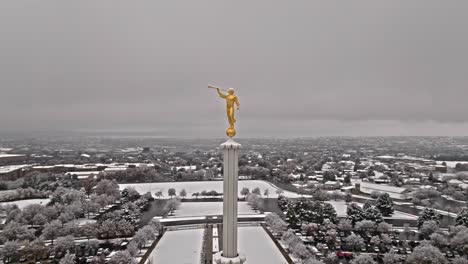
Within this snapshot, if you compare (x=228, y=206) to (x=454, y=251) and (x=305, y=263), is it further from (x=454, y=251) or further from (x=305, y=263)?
(x=454, y=251)

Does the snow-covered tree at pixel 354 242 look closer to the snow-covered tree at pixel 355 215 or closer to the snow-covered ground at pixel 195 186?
the snow-covered tree at pixel 355 215

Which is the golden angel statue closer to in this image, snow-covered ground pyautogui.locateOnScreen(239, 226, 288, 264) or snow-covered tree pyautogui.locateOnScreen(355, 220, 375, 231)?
snow-covered ground pyautogui.locateOnScreen(239, 226, 288, 264)

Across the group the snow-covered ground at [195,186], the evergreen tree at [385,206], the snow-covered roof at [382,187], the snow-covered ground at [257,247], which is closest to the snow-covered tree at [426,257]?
the snow-covered ground at [257,247]

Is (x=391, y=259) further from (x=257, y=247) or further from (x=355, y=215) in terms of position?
(x=355, y=215)

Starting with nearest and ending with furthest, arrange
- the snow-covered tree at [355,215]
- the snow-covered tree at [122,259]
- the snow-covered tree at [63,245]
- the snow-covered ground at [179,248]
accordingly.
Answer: the snow-covered tree at [122,259] → the snow-covered ground at [179,248] → the snow-covered tree at [63,245] → the snow-covered tree at [355,215]

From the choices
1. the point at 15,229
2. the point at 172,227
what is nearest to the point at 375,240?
the point at 172,227

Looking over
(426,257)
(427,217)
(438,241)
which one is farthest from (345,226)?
(426,257)
